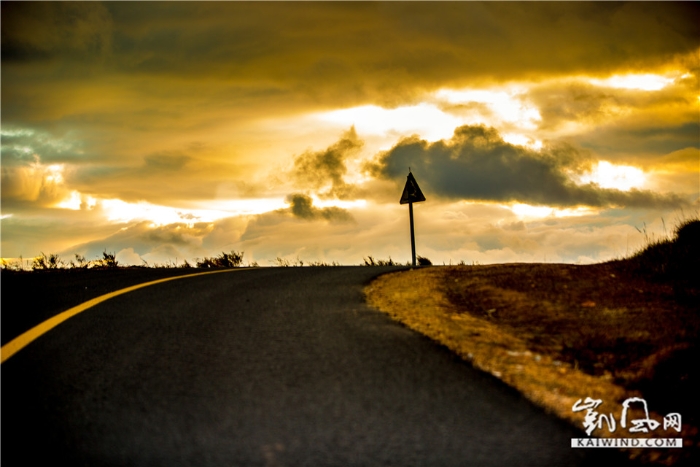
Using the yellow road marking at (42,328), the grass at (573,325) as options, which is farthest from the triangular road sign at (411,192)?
the yellow road marking at (42,328)

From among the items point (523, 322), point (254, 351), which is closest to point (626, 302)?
point (523, 322)

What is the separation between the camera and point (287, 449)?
13.5 ft

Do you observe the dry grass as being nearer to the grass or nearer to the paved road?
the grass

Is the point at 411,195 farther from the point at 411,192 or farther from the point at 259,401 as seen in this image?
the point at 259,401

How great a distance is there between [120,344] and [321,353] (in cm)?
214

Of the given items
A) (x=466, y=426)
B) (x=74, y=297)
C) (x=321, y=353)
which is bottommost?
(x=466, y=426)

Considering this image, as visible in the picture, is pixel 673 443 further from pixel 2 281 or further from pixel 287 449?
pixel 2 281

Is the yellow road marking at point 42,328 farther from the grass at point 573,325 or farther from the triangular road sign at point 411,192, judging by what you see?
the triangular road sign at point 411,192

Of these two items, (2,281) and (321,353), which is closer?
(321,353)

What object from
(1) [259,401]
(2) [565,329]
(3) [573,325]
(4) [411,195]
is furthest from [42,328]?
(4) [411,195]

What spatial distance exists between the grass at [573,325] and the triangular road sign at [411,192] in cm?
578

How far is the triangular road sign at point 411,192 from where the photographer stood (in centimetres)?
1858

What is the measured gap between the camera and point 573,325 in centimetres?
863

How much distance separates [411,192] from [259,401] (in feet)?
46.4
